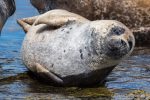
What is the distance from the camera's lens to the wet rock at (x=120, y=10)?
9.48m

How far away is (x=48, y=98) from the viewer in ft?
18.9

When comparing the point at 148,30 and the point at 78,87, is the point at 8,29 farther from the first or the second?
the point at 78,87

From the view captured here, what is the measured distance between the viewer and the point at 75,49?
20.5 feet

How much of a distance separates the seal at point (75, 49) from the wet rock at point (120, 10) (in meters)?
2.62

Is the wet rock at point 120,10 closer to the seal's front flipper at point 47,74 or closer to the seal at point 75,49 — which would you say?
the seal at point 75,49

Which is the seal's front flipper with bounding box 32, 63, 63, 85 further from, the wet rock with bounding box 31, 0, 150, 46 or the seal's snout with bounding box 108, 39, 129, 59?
the wet rock with bounding box 31, 0, 150, 46

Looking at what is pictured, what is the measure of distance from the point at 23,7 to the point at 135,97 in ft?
25.0

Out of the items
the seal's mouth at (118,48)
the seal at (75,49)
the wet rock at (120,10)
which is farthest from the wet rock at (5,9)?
the seal's mouth at (118,48)

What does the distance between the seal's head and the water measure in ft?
1.53

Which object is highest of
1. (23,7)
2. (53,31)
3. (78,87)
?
(53,31)

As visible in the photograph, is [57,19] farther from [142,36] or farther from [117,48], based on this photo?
[142,36]

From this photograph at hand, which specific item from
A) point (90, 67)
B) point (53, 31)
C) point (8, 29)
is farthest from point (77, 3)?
point (90, 67)

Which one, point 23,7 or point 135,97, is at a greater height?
point 135,97

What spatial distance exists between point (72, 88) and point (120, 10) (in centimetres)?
346
